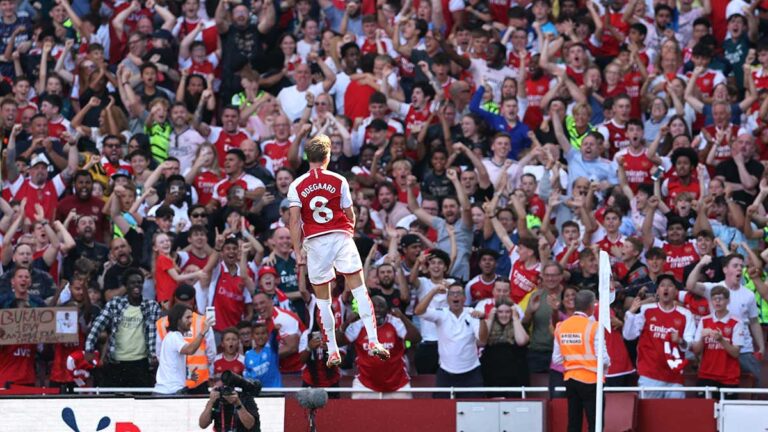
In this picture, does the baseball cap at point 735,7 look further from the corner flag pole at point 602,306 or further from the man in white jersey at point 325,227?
the man in white jersey at point 325,227

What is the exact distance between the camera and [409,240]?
22672mm

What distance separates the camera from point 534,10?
1081 inches

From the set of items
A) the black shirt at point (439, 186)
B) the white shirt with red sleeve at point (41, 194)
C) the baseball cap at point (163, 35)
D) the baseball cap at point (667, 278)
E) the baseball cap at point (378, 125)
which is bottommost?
the baseball cap at point (667, 278)

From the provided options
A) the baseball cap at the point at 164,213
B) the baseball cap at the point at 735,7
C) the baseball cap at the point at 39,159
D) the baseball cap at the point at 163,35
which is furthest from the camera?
the baseball cap at the point at 163,35

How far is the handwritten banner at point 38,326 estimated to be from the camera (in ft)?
69.7

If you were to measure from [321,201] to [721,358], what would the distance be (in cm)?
763

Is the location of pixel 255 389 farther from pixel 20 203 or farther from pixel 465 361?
pixel 20 203

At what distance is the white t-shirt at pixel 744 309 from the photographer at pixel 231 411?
6828 millimetres

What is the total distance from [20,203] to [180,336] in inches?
173

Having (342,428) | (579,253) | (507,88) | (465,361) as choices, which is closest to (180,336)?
(342,428)

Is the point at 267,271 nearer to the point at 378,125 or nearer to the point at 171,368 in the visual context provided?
the point at 171,368

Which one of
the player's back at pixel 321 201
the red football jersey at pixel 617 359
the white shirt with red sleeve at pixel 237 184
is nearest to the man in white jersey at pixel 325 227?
the player's back at pixel 321 201

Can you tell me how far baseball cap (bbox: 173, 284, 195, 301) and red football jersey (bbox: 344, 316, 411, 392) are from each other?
2.14 meters

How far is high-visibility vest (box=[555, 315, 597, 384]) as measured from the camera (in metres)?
19.1
